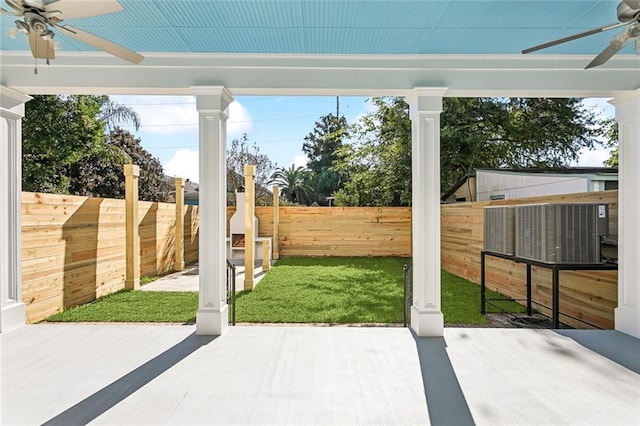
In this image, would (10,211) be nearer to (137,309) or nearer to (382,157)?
(137,309)

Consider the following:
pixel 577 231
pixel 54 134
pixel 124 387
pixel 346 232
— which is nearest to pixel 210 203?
pixel 124 387

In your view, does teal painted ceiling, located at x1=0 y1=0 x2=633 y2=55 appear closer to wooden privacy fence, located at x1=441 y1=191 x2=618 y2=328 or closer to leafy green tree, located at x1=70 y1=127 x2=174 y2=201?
wooden privacy fence, located at x1=441 y1=191 x2=618 y2=328

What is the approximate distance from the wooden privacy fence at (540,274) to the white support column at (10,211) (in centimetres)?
629

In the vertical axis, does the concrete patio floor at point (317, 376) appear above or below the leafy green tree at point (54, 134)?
below

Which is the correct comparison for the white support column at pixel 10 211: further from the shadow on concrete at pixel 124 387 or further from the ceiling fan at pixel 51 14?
the shadow on concrete at pixel 124 387

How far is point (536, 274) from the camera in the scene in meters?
5.16

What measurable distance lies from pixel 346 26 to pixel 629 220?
346cm

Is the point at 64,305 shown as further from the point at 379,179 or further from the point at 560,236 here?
the point at 379,179

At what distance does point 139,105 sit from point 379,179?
10.6 m

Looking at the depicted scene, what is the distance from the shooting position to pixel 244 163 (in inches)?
714

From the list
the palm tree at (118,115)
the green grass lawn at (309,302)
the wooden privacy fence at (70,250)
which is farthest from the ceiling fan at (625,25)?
the palm tree at (118,115)

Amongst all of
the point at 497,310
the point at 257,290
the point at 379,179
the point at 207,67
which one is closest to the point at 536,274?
the point at 497,310

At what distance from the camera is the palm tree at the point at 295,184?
2177 cm

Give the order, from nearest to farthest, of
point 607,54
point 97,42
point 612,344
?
point 97,42
point 607,54
point 612,344
